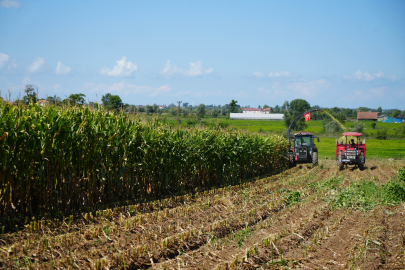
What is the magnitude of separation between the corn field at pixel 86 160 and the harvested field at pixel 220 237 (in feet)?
3.19

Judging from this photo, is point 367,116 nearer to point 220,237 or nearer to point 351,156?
point 351,156

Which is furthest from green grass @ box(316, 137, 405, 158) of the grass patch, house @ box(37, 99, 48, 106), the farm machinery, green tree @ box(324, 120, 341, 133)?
house @ box(37, 99, 48, 106)

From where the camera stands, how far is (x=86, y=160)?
26.4ft

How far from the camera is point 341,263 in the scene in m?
5.26

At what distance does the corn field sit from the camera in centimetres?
683

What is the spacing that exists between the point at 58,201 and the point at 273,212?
5.71m

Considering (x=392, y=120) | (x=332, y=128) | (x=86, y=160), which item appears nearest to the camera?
(x=86, y=160)

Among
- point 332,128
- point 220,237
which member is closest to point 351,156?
point 220,237

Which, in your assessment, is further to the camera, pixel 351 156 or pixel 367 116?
pixel 367 116

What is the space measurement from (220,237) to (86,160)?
163 inches

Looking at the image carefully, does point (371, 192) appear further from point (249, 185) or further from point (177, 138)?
point (177, 138)

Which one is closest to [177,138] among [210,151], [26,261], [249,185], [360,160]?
[210,151]

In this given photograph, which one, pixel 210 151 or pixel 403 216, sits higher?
pixel 210 151

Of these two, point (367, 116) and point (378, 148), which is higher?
point (367, 116)
